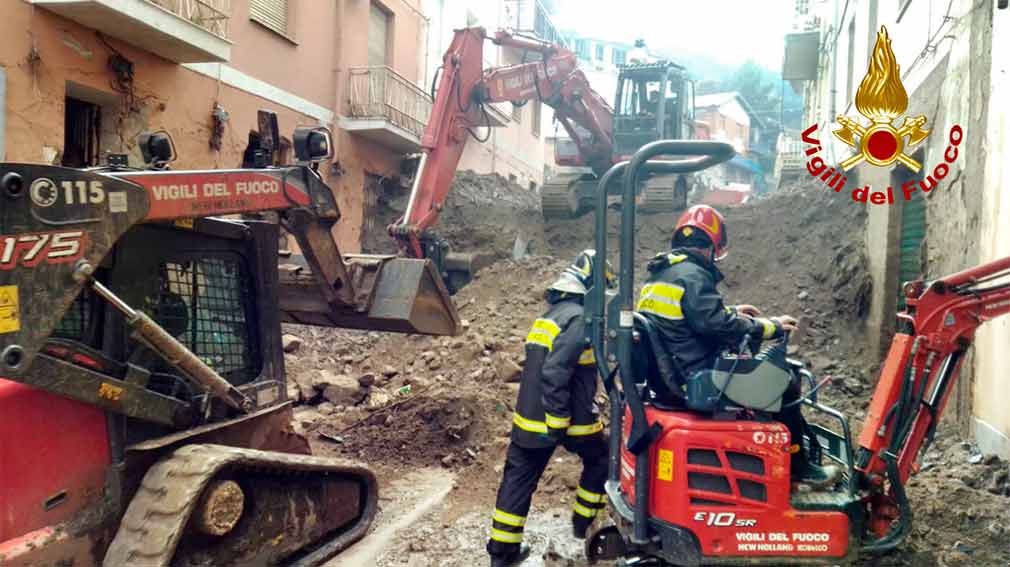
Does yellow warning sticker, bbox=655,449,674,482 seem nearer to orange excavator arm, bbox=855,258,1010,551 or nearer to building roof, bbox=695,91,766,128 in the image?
orange excavator arm, bbox=855,258,1010,551

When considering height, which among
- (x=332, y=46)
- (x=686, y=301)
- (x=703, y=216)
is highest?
(x=332, y=46)

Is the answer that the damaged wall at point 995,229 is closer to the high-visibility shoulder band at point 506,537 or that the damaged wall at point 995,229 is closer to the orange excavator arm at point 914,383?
the orange excavator arm at point 914,383

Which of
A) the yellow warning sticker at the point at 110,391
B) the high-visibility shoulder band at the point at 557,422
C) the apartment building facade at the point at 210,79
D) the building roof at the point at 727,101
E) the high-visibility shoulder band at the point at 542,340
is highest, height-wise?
the building roof at the point at 727,101

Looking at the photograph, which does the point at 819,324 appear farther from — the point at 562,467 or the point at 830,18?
the point at 830,18

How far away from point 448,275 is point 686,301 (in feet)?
29.8

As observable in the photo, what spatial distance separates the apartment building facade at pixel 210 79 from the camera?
8281 mm

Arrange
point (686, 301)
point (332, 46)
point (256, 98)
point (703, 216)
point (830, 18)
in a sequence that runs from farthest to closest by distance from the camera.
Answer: point (830, 18) < point (332, 46) < point (256, 98) < point (703, 216) < point (686, 301)

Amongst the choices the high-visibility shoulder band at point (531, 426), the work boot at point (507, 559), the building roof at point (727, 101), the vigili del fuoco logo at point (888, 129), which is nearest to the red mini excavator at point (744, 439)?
the high-visibility shoulder band at point (531, 426)

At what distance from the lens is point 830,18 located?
59.1 feet

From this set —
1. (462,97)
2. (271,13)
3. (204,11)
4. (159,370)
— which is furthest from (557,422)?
(271,13)

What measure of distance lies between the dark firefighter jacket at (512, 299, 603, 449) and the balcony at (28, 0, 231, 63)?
6.69 meters

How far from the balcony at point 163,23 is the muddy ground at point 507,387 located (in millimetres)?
3875

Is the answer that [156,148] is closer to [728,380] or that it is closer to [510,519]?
[510,519]

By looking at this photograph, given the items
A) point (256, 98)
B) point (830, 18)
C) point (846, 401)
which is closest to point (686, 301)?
point (846, 401)
